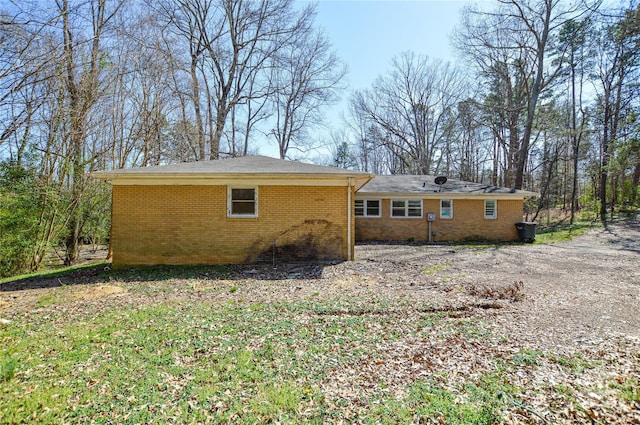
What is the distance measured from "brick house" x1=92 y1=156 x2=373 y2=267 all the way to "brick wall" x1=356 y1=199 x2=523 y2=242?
697cm

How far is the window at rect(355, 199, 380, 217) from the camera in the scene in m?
16.7

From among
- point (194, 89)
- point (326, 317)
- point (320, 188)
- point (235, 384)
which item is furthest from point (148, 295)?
point (194, 89)

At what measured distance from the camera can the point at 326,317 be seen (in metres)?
5.20

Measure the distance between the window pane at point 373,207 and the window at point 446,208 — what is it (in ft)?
11.2


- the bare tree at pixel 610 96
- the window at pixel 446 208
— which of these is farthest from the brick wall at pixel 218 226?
the bare tree at pixel 610 96

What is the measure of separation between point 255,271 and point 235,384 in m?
5.76

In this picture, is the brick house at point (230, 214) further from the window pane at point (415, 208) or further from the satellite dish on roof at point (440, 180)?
the satellite dish on roof at point (440, 180)

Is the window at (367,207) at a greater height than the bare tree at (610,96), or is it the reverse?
the bare tree at (610,96)

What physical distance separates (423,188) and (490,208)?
3.69 meters

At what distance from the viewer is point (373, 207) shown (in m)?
16.8

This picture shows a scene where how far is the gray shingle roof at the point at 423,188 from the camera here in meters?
16.5

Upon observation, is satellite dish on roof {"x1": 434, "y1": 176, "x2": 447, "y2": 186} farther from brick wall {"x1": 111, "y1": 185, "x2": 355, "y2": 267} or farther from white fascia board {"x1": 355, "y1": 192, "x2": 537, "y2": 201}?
brick wall {"x1": 111, "y1": 185, "x2": 355, "y2": 267}

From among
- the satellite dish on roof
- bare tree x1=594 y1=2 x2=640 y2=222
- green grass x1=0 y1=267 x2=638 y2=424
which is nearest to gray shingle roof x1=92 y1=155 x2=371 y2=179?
green grass x1=0 y1=267 x2=638 y2=424

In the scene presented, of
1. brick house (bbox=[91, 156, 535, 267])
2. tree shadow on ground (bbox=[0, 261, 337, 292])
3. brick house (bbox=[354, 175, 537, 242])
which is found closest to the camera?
tree shadow on ground (bbox=[0, 261, 337, 292])
